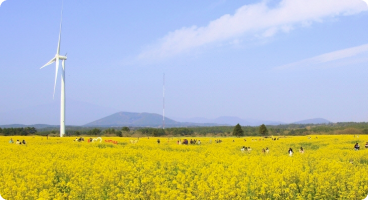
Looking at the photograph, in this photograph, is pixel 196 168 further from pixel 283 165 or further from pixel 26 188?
pixel 26 188

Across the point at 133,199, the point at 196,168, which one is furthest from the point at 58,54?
the point at 133,199

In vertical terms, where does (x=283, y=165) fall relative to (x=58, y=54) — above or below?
below

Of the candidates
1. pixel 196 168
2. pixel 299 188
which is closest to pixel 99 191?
pixel 196 168

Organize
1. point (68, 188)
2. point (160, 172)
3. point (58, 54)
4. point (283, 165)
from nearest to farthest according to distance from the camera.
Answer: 1. point (68, 188)
2. point (160, 172)
3. point (283, 165)
4. point (58, 54)

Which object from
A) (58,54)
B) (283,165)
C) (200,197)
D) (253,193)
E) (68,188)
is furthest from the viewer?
(58,54)

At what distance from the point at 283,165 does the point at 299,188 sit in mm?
2304

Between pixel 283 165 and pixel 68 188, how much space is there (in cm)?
837

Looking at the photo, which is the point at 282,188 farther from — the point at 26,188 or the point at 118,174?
the point at 26,188

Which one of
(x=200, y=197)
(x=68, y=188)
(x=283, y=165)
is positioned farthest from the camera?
(x=283, y=165)

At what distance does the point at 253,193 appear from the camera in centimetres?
1048

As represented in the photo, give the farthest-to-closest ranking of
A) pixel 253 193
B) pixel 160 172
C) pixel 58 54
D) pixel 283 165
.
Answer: pixel 58 54 < pixel 283 165 < pixel 160 172 < pixel 253 193

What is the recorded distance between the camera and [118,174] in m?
12.4

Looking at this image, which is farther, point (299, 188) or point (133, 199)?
point (299, 188)

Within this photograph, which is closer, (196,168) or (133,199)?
(133,199)
